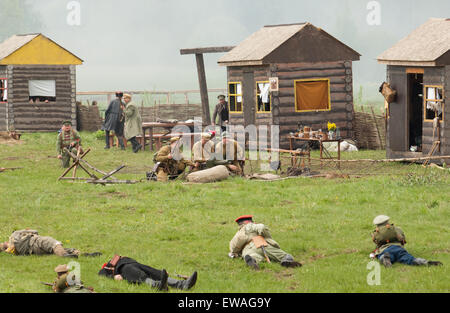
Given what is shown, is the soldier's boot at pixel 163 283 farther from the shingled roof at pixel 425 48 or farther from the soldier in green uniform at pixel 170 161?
the shingled roof at pixel 425 48

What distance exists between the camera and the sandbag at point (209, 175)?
60.4 ft

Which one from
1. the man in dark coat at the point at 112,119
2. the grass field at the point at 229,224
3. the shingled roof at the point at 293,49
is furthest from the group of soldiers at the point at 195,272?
the man in dark coat at the point at 112,119

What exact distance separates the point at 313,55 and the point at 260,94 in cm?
222

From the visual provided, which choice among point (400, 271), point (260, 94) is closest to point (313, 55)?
point (260, 94)

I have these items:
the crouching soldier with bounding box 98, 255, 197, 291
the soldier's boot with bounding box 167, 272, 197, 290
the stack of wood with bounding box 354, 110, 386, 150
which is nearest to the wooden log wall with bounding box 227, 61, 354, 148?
the stack of wood with bounding box 354, 110, 386, 150

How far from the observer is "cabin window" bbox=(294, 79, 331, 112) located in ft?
83.6

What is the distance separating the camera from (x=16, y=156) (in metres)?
24.8

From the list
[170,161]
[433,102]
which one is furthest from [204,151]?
[433,102]

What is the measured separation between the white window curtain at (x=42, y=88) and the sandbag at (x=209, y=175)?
15.3 m

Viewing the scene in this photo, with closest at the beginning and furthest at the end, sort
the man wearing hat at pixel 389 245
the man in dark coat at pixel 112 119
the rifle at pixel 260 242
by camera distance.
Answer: the man wearing hat at pixel 389 245
the rifle at pixel 260 242
the man in dark coat at pixel 112 119

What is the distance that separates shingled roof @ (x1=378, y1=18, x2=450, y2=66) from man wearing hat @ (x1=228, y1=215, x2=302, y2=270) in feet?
33.5

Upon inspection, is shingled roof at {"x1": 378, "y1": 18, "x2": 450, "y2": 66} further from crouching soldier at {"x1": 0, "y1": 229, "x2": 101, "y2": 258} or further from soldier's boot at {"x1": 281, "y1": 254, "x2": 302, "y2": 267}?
crouching soldier at {"x1": 0, "y1": 229, "x2": 101, "y2": 258}
